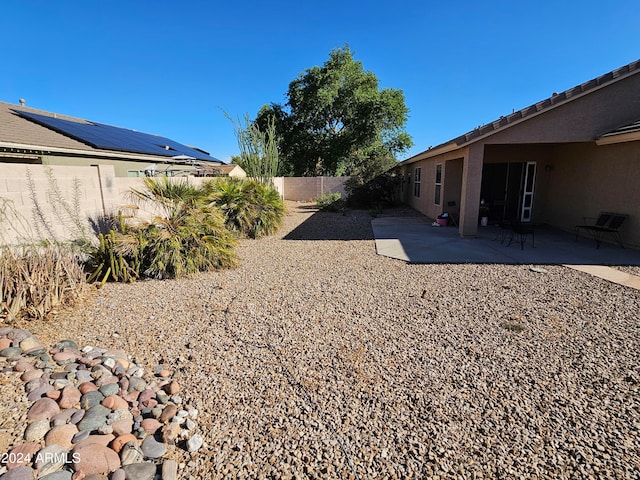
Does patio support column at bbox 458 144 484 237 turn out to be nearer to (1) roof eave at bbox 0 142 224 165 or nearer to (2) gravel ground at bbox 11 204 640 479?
(2) gravel ground at bbox 11 204 640 479

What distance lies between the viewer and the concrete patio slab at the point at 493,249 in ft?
23.8

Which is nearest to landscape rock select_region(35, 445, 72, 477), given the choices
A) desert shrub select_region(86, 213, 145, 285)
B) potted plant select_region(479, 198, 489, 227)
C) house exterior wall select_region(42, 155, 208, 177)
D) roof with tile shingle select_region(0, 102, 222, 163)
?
desert shrub select_region(86, 213, 145, 285)

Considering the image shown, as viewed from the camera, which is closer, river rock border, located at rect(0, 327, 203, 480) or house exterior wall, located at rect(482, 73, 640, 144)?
river rock border, located at rect(0, 327, 203, 480)

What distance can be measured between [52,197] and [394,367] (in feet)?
20.4

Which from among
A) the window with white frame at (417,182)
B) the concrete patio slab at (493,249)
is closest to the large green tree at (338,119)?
the window with white frame at (417,182)

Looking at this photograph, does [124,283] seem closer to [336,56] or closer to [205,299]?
[205,299]

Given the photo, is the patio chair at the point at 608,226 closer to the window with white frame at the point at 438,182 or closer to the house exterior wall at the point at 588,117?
the house exterior wall at the point at 588,117

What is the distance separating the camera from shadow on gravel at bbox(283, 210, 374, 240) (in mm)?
10773

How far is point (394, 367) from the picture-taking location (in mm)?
3311

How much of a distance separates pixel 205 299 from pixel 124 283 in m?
1.87

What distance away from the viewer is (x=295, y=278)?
20.8ft

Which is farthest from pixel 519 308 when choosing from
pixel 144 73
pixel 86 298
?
pixel 144 73

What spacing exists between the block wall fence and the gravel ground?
5.19 feet

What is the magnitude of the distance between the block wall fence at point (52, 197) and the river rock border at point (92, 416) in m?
2.37
